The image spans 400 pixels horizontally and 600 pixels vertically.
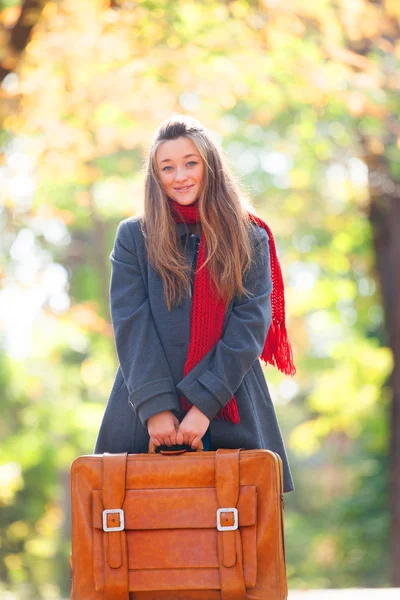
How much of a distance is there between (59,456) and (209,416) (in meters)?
8.35

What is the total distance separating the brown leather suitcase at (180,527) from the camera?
3.09m

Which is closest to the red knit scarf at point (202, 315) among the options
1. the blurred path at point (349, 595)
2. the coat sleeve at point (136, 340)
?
the coat sleeve at point (136, 340)

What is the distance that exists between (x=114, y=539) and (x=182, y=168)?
1285mm

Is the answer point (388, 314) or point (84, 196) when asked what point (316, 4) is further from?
point (84, 196)

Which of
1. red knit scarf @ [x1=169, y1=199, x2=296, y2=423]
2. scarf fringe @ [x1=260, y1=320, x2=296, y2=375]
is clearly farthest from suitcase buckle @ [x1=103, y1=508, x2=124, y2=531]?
scarf fringe @ [x1=260, y1=320, x2=296, y2=375]

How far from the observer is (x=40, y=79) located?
6.80m

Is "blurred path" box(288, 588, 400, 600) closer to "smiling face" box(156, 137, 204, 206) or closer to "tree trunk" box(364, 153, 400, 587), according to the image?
"smiling face" box(156, 137, 204, 206)

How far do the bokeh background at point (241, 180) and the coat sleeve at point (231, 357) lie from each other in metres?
0.73

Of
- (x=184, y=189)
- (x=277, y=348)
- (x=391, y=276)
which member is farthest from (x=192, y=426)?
(x=391, y=276)

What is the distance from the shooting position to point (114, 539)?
312 cm

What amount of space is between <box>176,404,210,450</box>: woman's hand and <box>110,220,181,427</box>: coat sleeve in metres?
0.05

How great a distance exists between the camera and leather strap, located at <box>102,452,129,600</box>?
310cm

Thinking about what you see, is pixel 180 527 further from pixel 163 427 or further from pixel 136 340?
pixel 136 340

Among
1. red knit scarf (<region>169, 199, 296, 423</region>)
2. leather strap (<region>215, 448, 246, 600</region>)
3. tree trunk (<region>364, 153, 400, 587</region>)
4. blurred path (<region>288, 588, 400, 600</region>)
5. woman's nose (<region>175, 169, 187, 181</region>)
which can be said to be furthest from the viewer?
tree trunk (<region>364, 153, 400, 587</region>)
